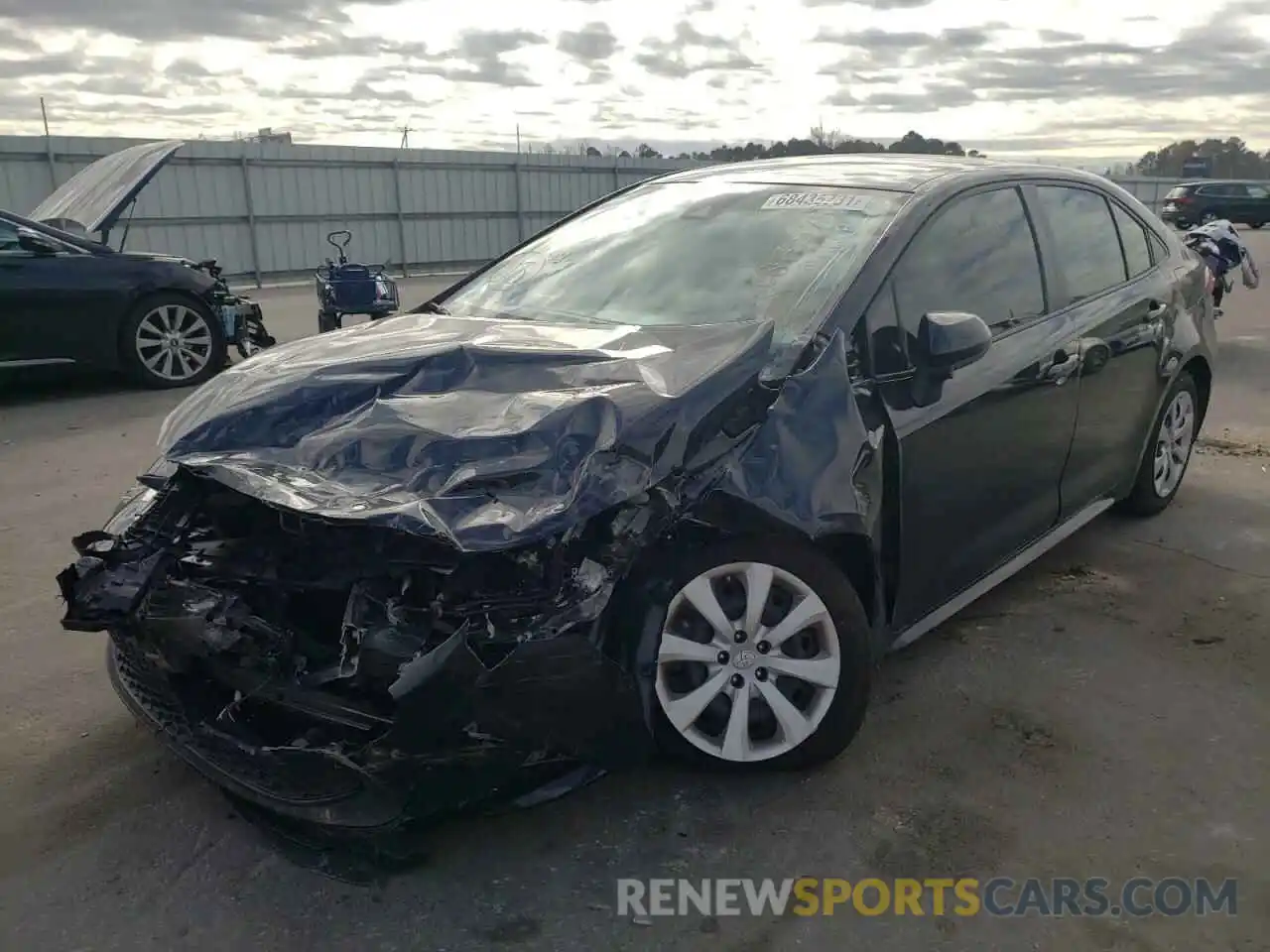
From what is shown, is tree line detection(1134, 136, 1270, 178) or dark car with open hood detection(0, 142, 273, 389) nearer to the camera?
dark car with open hood detection(0, 142, 273, 389)

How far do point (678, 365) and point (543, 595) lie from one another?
0.73 meters

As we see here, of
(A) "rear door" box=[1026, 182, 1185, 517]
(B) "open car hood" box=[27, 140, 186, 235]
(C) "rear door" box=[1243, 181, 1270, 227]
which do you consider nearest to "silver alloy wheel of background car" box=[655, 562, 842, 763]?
(A) "rear door" box=[1026, 182, 1185, 517]

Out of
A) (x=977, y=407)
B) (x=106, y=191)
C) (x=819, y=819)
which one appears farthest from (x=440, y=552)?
(x=106, y=191)

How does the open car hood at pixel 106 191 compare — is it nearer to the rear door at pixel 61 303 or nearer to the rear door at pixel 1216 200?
the rear door at pixel 61 303

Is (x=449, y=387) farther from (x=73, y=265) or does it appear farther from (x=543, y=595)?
(x=73, y=265)

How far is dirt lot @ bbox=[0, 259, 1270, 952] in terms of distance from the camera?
2.31 metres

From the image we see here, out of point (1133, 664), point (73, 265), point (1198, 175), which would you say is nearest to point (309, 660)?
point (1133, 664)

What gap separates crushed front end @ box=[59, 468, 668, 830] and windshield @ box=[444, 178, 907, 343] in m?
0.99

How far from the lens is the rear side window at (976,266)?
10.5 ft

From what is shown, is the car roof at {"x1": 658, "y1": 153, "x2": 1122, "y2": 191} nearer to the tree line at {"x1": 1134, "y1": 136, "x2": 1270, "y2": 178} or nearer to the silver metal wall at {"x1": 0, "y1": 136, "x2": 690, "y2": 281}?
the silver metal wall at {"x1": 0, "y1": 136, "x2": 690, "y2": 281}

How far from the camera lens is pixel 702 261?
347 centimetres

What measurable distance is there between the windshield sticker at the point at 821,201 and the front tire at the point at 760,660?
129cm

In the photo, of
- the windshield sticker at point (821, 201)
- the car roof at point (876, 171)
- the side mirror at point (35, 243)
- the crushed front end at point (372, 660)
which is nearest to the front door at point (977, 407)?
the car roof at point (876, 171)

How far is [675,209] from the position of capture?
3.86 m
